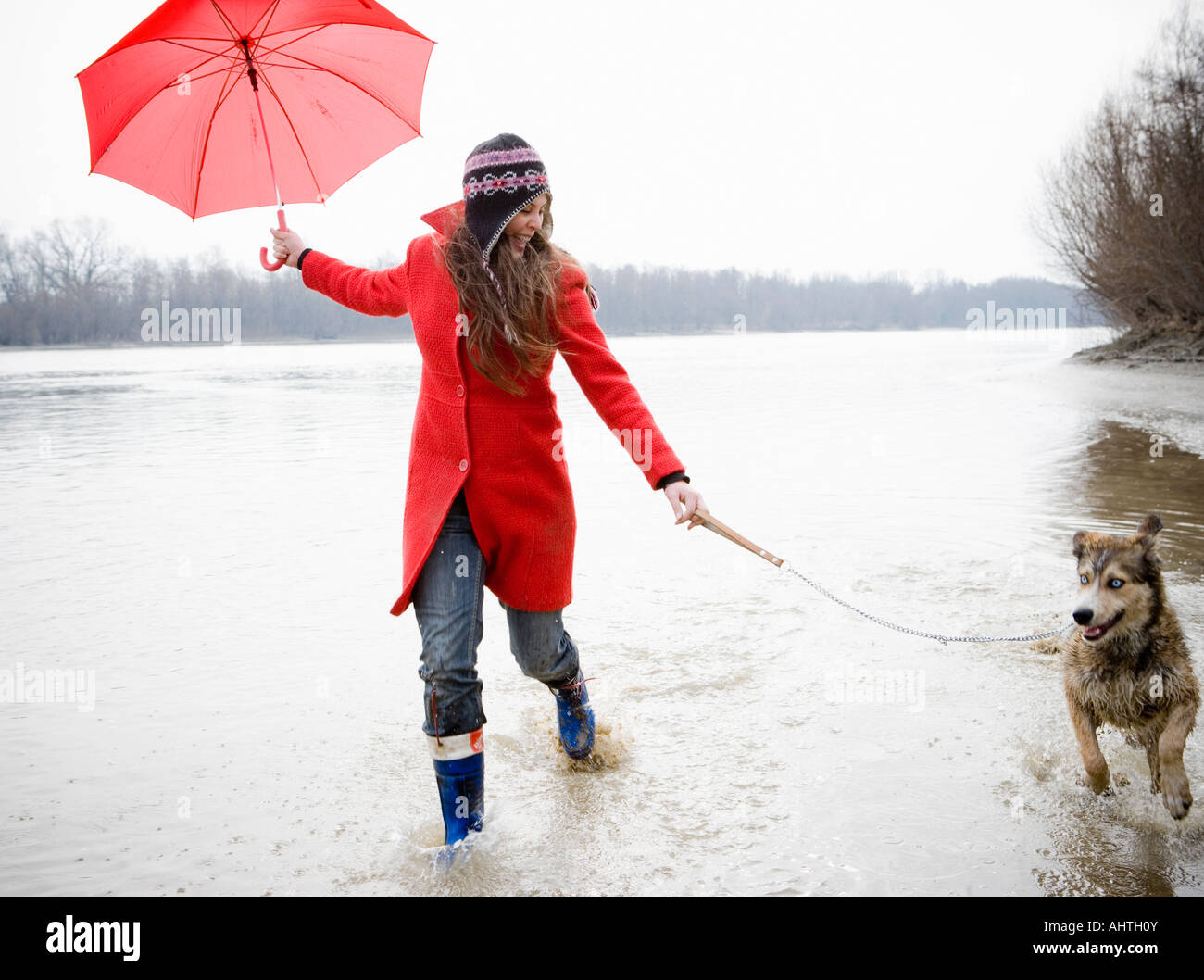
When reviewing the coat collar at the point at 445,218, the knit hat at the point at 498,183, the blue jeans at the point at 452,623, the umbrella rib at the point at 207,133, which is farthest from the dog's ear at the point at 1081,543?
the umbrella rib at the point at 207,133

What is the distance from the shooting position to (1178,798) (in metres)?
3.37

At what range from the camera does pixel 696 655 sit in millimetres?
5332

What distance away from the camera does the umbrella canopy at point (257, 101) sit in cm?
A: 360

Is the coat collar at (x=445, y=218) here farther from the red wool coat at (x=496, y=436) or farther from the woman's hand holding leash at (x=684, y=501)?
the woman's hand holding leash at (x=684, y=501)

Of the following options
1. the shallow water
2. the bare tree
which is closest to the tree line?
the bare tree

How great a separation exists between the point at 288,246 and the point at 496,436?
1140 millimetres

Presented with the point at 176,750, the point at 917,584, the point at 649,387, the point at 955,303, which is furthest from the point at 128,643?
the point at 955,303

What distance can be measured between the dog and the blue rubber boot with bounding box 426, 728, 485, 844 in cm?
214

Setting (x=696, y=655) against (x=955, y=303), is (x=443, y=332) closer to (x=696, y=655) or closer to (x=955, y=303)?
(x=696, y=655)

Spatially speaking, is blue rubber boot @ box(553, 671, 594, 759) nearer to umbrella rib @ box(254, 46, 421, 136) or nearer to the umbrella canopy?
the umbrella canopy

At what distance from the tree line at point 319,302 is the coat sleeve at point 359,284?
39782 mm

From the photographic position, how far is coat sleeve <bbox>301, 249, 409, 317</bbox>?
337cm

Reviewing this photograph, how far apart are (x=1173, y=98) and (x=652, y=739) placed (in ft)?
104
